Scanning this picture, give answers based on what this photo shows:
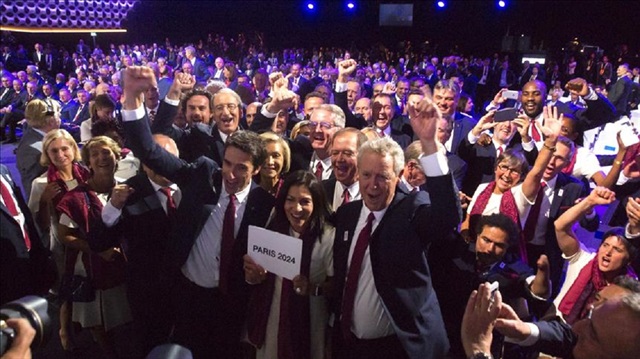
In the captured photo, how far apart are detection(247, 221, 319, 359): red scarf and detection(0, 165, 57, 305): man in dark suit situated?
1.00m

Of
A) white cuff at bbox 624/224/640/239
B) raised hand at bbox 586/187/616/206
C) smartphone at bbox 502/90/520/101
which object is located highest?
smartphone at bbox 502/90/520/101

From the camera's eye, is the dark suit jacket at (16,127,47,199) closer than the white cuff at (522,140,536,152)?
No

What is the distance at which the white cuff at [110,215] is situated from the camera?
Result: 102 inches

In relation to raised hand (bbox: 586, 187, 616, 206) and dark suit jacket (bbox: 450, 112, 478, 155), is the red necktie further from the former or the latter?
dark suit jacket (bbox: 450, 112, 478, 155)

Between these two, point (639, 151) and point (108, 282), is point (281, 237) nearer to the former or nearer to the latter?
point (108, 282)

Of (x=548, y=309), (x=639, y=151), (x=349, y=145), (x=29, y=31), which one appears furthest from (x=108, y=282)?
(x=29, y=31)

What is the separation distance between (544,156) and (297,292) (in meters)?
1.74

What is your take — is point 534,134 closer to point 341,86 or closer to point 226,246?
point 341,86

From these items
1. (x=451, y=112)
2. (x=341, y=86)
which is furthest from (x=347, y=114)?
(x=451, y=112)

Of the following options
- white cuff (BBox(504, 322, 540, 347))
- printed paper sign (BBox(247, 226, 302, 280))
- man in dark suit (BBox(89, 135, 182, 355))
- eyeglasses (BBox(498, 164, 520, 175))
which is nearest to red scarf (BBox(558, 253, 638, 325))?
eyeglasses (BBox(498, 164, 520, 175))

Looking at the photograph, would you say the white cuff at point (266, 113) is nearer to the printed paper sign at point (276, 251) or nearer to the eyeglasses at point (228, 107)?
the eyeglasses at point (228, 107)

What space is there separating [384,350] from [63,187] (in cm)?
225

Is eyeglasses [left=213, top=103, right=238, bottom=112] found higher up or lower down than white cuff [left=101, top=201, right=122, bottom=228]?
higher up

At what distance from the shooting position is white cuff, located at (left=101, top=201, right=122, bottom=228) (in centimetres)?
259
